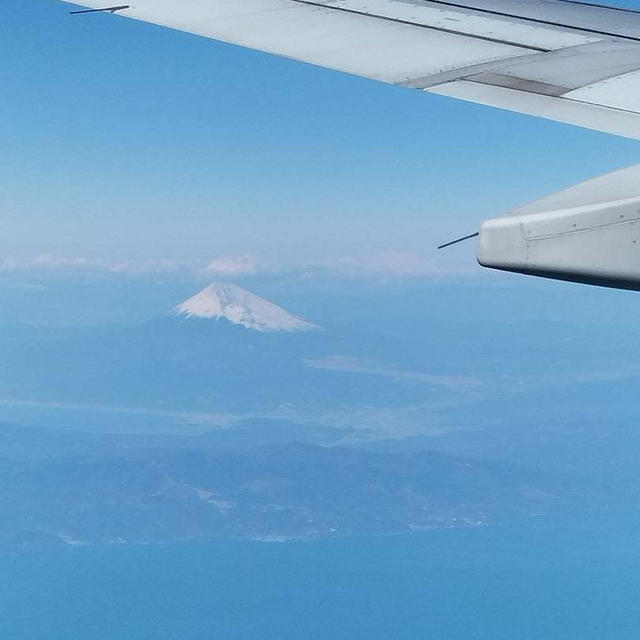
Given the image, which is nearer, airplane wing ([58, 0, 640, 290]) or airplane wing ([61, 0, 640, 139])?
airplane wing ([58, 0, 640, 290])

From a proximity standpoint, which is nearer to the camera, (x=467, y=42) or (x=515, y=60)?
(x=515, y=60)

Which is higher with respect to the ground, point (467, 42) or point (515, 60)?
point (467, 42)

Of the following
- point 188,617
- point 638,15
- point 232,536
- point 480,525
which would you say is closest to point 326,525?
point 232,536

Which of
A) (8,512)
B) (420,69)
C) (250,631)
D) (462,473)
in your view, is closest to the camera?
(420,69)

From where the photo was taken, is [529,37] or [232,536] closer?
[529,37]

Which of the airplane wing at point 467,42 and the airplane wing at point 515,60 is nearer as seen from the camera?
the airplane wing at point 515,60

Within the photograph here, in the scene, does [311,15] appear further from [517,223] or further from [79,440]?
[79,440]

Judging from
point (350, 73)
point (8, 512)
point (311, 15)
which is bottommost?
point (8, 512)

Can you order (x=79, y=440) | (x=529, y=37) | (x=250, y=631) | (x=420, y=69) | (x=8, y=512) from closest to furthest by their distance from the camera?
(x=420, y=69)
(x=529, y=37)
(x=250, y=631)
(x=8, y=512)
(x=79, y=440)
